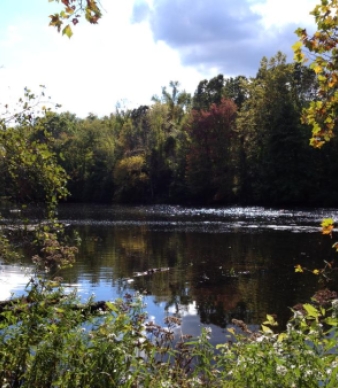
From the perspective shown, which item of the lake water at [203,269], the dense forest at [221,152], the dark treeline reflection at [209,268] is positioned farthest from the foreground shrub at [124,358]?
the dense forest at [221,152]

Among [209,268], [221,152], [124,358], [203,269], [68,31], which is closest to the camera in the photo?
[68,31]

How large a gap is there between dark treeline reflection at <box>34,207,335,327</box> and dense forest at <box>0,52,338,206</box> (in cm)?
2085

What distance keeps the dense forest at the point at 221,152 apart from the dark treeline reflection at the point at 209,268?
2085 cm

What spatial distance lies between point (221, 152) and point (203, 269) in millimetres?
45389

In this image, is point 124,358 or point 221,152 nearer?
point 124,358

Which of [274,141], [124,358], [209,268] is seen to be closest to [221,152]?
[274,141]

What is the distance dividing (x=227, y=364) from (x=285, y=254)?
1792 centimetres

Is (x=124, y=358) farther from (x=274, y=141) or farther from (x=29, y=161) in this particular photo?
(x=274, y=141)

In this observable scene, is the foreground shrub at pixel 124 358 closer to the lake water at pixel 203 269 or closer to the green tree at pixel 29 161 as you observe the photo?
the green tree at pixel 29 161

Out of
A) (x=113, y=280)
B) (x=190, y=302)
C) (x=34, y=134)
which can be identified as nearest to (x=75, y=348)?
(x=34, y=134)

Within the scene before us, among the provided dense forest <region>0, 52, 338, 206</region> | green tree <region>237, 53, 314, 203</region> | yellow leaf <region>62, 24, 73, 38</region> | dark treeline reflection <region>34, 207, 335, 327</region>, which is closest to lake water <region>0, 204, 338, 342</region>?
dark treeline reflection <region>34, 207, 335, 327</region>

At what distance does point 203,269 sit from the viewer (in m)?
19.7

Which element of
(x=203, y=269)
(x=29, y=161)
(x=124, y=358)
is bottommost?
(x=203, y=269)

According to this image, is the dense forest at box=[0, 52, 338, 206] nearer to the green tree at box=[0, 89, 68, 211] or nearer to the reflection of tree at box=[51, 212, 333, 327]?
the reflection of tree at box=[51, 212, 333, 327]
